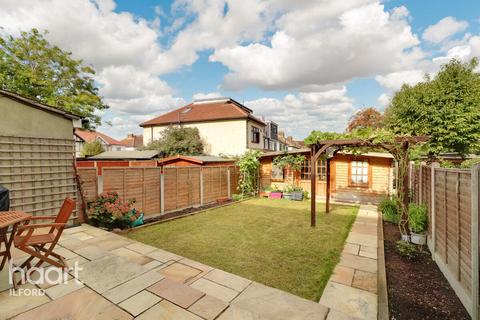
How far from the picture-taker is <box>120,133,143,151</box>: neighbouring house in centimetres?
4766

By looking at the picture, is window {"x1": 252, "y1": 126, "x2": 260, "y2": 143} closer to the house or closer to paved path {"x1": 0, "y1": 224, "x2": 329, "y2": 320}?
the house

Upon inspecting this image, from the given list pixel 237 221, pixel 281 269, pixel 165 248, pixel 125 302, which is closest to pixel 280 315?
pixel 281 269

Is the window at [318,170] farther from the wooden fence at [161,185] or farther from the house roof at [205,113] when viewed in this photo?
the house roof at [205,113]

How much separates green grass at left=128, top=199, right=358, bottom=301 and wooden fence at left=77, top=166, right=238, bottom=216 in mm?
1220

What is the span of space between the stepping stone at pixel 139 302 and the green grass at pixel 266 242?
5.04 ft

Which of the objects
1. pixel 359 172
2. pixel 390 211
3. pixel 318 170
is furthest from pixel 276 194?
pixel 390 211

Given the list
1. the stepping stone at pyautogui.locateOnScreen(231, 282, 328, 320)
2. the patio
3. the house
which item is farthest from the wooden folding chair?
the house

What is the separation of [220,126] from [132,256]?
1780cm

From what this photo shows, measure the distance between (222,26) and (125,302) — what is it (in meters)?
9.47

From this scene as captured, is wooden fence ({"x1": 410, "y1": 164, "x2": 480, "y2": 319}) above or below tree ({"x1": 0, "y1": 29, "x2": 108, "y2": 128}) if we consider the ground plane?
below

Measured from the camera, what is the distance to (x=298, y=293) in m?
3.57

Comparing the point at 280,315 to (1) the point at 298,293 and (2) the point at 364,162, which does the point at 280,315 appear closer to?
(1) the point at 298,293

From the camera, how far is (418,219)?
18.7 ft

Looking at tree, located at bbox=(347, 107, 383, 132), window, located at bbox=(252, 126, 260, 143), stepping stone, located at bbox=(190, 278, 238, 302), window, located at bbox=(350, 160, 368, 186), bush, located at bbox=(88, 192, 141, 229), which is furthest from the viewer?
tree, located at bbox=(347, 107, 383, 132)
